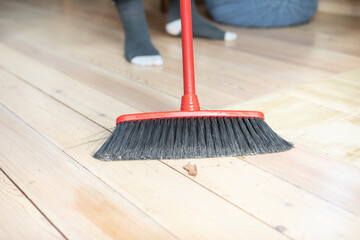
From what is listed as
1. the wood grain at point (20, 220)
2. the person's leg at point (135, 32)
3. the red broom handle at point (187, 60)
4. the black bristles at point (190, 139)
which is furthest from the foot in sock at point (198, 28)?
the wood grain at point (20, 220)

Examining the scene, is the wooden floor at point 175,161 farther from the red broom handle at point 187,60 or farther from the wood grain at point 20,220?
the red broom handle at point 187,60

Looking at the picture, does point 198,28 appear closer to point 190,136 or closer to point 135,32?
point 135,32

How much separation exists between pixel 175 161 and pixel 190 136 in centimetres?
5

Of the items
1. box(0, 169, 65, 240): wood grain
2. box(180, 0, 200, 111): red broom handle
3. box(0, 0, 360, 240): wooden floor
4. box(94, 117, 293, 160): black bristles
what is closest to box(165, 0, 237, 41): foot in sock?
box(0, 0, 360, 240): wooden floor

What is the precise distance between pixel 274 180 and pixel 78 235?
0.32 m

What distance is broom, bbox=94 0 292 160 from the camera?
74cm

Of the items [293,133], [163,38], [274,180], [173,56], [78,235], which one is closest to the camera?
[78,235]

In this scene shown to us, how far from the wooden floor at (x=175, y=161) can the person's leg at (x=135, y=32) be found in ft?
0.21

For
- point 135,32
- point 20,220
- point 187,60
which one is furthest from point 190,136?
point 135,32

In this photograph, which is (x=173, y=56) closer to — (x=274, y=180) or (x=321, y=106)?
(x=321, y=106)

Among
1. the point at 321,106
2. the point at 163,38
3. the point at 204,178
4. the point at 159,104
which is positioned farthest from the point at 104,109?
the point at 163,38

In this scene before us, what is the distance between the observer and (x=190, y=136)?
755 millimetres

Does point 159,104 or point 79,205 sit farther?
point 159,104

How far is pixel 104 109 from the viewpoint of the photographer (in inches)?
39.0
